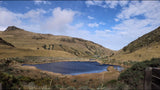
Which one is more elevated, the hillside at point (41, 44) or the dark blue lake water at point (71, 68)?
the hillside at point (41, 44)

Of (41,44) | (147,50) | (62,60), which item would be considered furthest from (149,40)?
(41,44)

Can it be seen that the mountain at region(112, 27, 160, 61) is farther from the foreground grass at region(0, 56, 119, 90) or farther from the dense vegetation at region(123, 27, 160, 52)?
the foreground grass at region(0, 56, 119, 90)

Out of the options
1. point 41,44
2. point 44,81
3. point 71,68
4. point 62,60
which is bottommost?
point 71,68

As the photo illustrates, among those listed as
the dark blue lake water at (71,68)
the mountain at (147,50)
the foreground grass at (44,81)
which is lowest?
the dark blue lake water at (71,68)

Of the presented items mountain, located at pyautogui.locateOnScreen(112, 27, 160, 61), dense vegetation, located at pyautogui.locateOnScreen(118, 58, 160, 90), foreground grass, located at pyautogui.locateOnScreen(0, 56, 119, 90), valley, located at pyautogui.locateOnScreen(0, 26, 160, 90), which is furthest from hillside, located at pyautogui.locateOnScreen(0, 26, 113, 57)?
dense vegetation, located at pyautogui.locateOnScreen(118, 58, 160, 90)

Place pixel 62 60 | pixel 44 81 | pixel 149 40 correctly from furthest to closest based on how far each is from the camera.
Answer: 1. pixel 62 60
2. pixel 149 40
3. pixel 44 81

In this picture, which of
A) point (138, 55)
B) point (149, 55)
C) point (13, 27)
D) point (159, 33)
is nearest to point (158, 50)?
point (149, 55)

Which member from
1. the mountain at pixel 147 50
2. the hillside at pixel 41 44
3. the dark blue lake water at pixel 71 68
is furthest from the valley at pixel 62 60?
the hillside at pixel 41 44

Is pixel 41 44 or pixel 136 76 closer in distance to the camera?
pixel 136 76

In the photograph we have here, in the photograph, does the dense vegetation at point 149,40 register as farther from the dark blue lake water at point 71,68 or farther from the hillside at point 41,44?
the hillside at point 41,44

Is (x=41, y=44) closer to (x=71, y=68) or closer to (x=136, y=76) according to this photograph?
(x=71, y=68)

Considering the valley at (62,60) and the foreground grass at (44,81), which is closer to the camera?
the foreground grass at (44,81)

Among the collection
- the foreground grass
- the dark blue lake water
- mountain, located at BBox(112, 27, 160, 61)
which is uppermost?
mountain, located at BBox(112, 27, 160, 61)

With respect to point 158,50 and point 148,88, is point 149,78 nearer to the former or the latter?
point 148,88
